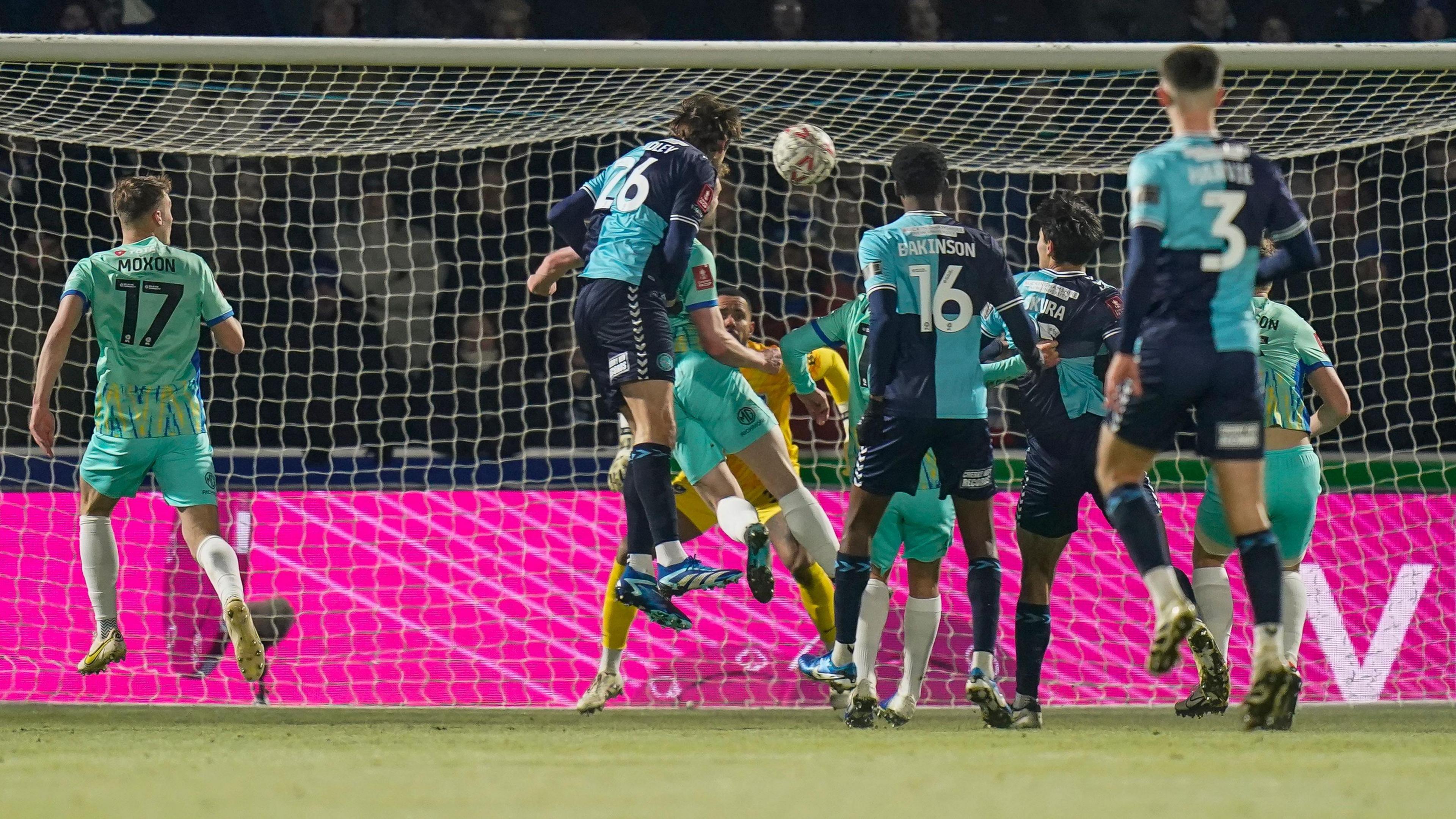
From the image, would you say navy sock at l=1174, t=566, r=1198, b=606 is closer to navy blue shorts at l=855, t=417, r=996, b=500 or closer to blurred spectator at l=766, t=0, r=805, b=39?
navy blue shorts at l=855, t=417, r=996, b=500

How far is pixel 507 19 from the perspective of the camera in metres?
11.4

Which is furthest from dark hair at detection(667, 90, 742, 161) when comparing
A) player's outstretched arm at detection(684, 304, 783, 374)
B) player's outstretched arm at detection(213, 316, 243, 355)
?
player's outstretched arm at detection(213, 316, 243, 355)

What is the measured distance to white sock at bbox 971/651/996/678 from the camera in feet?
20.1

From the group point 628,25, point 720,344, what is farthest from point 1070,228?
point 628,25

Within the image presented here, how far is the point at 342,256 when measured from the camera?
33.7 feet

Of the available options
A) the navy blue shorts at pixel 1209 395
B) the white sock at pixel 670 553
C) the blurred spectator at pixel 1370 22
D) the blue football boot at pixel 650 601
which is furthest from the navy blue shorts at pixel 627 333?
the blurred spectator at pixel 1370 22

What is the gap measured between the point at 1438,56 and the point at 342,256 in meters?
6.32

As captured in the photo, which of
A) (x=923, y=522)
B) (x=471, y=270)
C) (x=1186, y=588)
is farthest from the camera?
(x=471, y=270)

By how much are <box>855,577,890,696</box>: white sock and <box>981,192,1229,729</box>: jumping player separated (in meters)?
0.55

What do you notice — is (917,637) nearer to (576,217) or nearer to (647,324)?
(647,324)

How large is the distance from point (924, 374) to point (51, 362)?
11.3ft

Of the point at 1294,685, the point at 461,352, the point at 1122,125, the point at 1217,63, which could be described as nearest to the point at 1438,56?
the point at 1122,125

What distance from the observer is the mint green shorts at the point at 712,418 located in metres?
6.78

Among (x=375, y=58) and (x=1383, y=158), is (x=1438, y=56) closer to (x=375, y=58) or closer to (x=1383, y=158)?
(x=1383, y=158)
